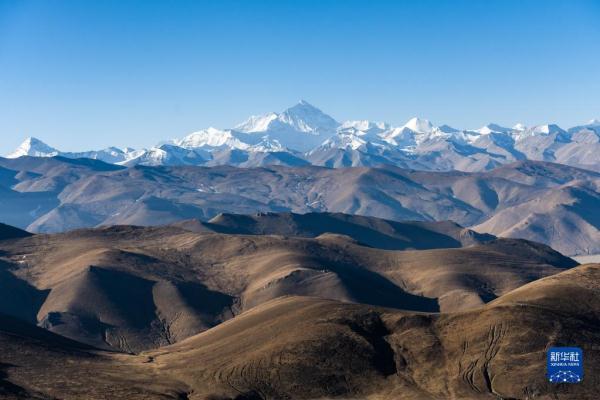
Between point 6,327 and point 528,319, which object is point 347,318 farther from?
point 6,327

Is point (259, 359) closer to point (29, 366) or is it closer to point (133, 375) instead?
point (133, 375)

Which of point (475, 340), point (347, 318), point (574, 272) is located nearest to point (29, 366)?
point (347, 318)

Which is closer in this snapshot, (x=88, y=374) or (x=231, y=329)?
(x=88, y=374)

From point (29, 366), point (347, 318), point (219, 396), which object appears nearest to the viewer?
point (219, 396)

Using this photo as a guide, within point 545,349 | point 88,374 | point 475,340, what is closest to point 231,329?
point 88,374

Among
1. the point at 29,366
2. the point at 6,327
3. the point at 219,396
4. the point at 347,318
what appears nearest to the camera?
the point at 219,396

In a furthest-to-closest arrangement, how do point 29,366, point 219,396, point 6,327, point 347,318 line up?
1. point 6,327
2. point 347,318
3. point 29,366
4. point 219,396
